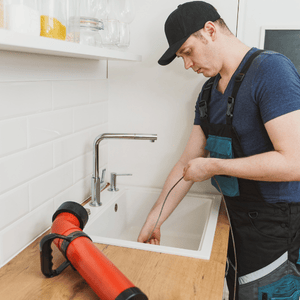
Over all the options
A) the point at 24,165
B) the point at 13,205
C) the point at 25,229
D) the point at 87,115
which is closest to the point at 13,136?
the point at 24,165

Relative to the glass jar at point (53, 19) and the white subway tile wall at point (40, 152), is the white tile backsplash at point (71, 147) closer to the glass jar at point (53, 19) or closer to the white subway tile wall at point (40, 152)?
the white subway tile wall at point (40, 152)

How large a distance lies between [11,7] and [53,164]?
0.61 meters

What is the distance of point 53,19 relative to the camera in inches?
35.0

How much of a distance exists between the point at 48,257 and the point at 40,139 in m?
0.41

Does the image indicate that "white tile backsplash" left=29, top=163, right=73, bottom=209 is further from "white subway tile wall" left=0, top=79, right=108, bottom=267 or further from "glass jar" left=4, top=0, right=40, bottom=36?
"glass jar" left=4, top=0, right=40, bottom=36

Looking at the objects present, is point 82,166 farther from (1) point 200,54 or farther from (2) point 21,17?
(2) point 21,17

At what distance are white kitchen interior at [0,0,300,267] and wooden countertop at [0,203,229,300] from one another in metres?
0.10

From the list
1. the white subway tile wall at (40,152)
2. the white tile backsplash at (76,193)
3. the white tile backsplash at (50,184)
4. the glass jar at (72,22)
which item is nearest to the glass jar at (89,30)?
the glass jar at (72,22)

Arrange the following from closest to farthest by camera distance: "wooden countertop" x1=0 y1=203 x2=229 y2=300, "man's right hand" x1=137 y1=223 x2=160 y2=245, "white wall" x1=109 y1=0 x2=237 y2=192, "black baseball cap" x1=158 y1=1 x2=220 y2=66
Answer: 1. "wooden countertop" x1=0 y1=203 x2=229 y2=300
2. "black baseball cap" x1=158 y1=1 x2=220 y2=66
3. "man's right hand" x1=137 y1=223 x2=160 y2=245
4. "white wall" x1=109 y1=0 x2=237 y2=192

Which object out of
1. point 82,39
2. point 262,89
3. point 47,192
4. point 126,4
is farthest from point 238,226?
point 126,4

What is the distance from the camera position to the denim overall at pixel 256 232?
1245 mm

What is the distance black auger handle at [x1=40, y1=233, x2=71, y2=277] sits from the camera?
87 centimetres

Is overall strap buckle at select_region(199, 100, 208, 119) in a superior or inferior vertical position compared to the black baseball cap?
inferior

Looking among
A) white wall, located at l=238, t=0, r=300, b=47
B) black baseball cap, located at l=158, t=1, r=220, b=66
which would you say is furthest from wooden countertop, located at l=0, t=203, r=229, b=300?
white wall, located at l=238, t=0, r=300, b=47
